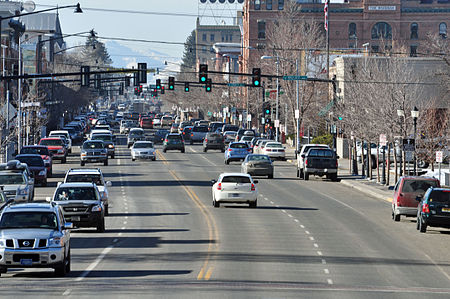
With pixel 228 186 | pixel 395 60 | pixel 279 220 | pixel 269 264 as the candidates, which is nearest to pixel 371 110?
pixel 395 60

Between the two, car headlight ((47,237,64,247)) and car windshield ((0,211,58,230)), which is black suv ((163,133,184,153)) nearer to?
car windshield ((0,211,58,230))

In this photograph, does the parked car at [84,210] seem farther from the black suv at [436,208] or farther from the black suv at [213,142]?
the black suv at [213,142]

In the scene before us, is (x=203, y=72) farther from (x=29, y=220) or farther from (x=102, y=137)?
(x=29, y=220)

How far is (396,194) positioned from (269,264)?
13123 millimetres

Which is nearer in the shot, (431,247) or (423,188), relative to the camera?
(431,247)

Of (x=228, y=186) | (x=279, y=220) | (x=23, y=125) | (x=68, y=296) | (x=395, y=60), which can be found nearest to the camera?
(x=68, y=296)

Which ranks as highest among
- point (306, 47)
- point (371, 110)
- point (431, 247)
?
point (306, 47)

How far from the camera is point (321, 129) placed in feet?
307

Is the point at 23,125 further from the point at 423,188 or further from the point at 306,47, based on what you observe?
the point at 423,188

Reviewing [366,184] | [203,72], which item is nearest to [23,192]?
[366,184]

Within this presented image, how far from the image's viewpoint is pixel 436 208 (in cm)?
3144

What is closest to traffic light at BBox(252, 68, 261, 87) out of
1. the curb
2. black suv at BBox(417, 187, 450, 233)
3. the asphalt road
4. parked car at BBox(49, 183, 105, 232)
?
the curb

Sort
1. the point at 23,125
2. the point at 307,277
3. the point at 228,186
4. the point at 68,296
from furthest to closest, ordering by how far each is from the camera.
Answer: the point at 23,125
the point at 228,186
the point at 307,277
the point at 68,296

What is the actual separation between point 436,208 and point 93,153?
38055 millimetres
